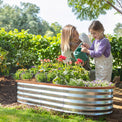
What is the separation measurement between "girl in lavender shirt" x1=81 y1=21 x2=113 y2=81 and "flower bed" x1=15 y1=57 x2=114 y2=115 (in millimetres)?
418

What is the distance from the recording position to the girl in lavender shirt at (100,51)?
191 inches

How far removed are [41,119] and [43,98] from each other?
2.98 ft

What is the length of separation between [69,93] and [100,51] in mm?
1392

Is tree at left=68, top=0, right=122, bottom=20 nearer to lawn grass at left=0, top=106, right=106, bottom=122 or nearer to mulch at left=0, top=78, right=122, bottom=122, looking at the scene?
mulch at left=0, top=78, right=122, bottom=122

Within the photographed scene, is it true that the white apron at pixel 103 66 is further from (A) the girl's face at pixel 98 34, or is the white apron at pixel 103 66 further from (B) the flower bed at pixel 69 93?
(B) the flower bed at pixel 69 93

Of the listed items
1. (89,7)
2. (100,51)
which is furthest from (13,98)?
(89,7)

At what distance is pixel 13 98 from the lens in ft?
20.4

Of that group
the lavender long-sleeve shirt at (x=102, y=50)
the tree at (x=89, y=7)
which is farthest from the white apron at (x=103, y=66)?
the tree at (x=89, y=7)

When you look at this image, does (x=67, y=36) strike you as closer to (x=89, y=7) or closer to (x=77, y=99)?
(x=77, y=99)

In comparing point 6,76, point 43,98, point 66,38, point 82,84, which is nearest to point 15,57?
point 6,76

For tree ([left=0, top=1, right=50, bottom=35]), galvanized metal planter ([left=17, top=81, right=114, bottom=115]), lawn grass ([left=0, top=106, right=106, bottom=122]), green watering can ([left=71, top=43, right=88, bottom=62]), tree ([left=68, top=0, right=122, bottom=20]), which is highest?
tree ([left=0, top=1, right=50, bottom=35])

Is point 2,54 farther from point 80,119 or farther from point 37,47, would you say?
point 80,119

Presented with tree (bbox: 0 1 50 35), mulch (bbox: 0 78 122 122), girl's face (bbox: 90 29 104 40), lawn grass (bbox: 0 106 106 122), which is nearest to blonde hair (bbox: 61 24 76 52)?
girl's face (bbox: 90 29 104 40)

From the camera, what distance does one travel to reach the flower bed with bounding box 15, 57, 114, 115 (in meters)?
4.17
